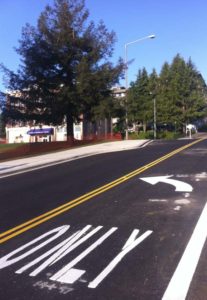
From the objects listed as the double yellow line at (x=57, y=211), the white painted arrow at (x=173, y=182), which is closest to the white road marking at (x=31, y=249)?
the double yellow line at (x=57, y=211)

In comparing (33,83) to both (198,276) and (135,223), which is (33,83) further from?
(198,276)

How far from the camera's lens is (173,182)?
1386cm

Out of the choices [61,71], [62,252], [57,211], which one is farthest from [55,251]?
[61,71]

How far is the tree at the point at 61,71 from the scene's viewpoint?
3697cm

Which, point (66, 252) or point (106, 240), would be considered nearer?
point (66, 252)

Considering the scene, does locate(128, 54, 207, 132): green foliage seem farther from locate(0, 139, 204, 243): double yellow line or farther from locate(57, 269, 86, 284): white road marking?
locate(57, 269, 86, 284): white road marking

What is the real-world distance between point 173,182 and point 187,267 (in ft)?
24.6

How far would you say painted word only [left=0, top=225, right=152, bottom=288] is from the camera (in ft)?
20.5

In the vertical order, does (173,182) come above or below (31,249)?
above

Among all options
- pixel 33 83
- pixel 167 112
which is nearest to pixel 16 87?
pixel 33 83

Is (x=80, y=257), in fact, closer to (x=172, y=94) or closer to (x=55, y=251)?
(x=55, y=251)

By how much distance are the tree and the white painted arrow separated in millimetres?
22010

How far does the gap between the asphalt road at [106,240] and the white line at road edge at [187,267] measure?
0.01 meters

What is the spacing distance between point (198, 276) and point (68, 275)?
5.33 feet
